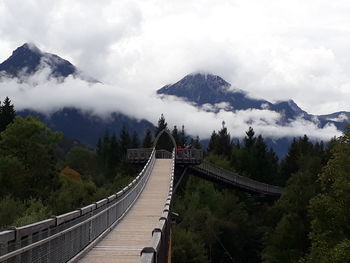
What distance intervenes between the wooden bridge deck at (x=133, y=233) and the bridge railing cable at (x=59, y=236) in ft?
1.06

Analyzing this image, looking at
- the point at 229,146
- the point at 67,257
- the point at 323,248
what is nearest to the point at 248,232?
the point at 229,146

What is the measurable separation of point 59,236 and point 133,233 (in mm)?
7377

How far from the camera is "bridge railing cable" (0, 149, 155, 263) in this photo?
9740 mm

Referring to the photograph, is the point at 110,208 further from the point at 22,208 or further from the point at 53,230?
the point at 22,208

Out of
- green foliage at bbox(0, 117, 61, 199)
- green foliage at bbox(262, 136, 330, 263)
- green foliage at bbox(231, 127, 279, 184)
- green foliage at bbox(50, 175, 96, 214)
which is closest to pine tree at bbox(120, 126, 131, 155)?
green foliage at bbox(231, 127, 279, 184)

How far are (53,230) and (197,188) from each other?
79.7 meters

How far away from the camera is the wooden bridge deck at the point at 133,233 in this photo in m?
14.3

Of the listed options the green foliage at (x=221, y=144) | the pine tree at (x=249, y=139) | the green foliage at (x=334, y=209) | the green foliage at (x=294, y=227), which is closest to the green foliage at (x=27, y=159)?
the green foliage at (x=294, y=227)

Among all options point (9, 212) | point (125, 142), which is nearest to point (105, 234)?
point (9, 212)

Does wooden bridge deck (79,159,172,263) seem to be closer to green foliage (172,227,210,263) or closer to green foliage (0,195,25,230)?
green foliage (0,195,25,230)

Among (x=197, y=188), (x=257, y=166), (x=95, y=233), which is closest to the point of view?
(x=95, y=233)

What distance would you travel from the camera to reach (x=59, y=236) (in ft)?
38.9

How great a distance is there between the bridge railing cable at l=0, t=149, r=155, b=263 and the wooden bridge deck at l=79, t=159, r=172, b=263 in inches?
12.7

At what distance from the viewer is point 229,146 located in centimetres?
12606
